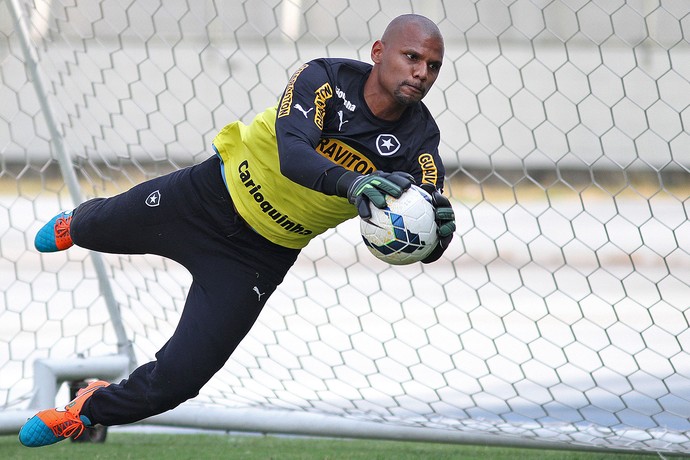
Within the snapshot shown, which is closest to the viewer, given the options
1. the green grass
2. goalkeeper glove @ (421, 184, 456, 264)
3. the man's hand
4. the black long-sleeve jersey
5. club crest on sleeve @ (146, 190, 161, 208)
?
the man's hand

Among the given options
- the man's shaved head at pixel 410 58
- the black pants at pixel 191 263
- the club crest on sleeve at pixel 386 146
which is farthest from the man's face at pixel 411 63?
the black pants at pixel 191 263

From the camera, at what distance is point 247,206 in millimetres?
3424

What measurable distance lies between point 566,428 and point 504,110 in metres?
5.73

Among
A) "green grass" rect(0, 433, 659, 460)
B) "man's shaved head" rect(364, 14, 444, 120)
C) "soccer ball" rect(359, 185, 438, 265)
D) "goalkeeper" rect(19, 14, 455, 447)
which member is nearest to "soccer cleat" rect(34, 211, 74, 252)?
"goalkeeper" rect(19, 14, 455, 447)

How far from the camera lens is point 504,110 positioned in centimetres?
955

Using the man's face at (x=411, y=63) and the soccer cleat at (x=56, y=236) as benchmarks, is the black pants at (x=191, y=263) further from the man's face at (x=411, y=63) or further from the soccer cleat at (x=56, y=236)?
the man's face at (x=411, y=63)

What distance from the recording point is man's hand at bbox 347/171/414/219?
2617 millimetres

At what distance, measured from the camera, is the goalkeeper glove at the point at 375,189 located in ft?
8.59

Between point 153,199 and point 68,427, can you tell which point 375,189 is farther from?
point 68,427

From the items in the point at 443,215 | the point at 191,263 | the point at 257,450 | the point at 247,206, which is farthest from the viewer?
the point at 257,450

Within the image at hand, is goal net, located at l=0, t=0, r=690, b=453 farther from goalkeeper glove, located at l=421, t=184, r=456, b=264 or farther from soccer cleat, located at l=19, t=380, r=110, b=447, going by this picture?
goalkeeper glove, located at l=421, t=184, r=456, b=264

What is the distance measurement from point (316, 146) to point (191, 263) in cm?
70

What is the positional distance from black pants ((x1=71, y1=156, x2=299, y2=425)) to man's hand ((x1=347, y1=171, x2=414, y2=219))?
894 millimetres

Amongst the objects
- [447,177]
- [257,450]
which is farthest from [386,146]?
[447,177]
